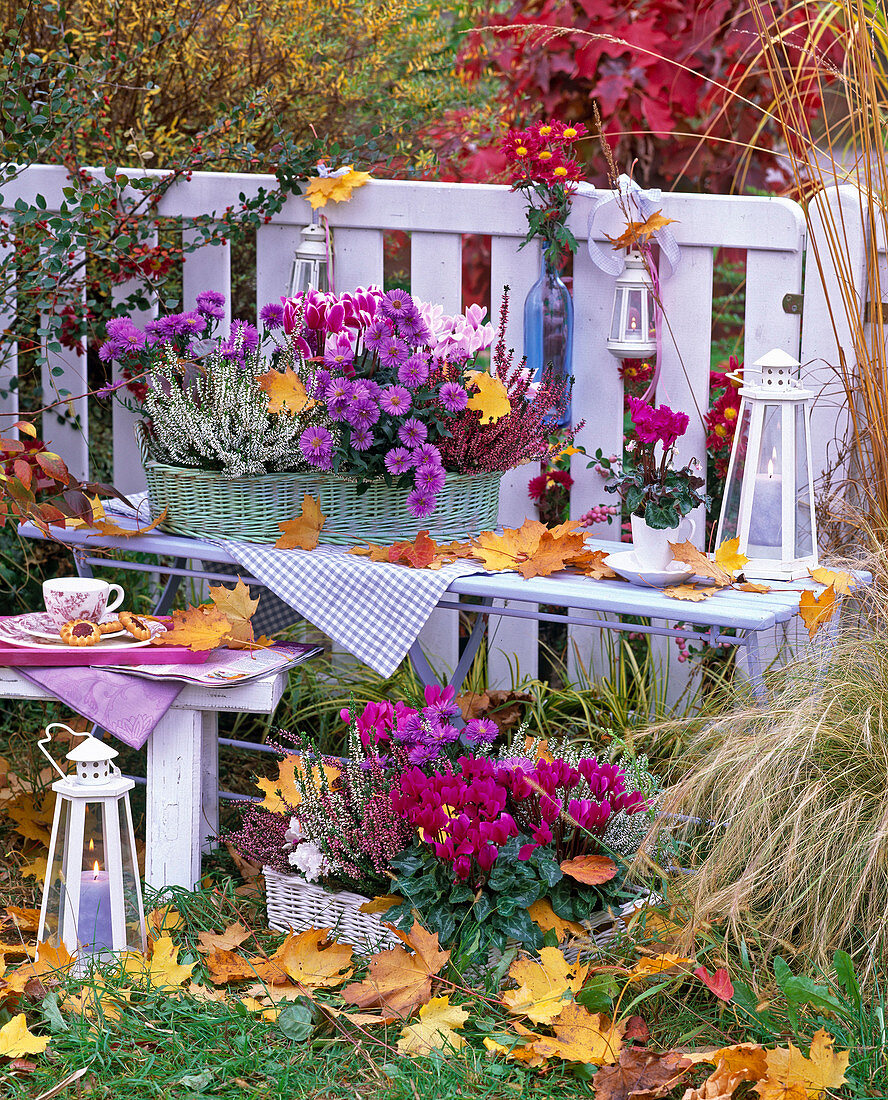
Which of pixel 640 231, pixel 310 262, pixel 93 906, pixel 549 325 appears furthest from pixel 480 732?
pixel 310 262

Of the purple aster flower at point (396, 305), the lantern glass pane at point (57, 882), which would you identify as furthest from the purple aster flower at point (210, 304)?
the lantern glass pane at point (57, 882)

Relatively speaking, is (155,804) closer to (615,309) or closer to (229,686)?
(229,686)

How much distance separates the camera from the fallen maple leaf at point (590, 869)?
89.7 inches

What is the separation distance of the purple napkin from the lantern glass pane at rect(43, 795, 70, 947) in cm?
19

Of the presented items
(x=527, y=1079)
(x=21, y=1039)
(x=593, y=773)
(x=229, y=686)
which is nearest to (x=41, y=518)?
(x=229, y=686)

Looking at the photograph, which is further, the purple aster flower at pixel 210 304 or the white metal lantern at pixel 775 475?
the purple aster flower at pixel 210 304

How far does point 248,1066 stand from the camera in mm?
2090

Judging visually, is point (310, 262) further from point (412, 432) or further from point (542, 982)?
point (542, 982)

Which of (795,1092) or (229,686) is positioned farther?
(229,686)

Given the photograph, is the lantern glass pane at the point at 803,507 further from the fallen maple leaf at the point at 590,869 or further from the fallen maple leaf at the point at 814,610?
the fallen maple leaf at the point at 590,869

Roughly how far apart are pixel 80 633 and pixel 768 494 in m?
1.51

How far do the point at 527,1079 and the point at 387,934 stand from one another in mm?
412

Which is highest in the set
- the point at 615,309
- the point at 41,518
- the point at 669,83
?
the point at 669,83

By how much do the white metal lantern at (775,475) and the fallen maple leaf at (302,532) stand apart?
3.15 feet
